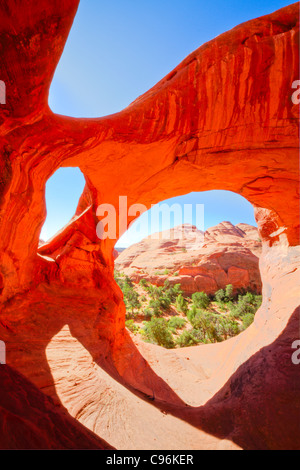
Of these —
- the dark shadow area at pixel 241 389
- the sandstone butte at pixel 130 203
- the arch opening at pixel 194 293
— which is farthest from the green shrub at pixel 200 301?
the dark shadow area at pixel 241 389

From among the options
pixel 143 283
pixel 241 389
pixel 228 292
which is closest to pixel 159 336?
pixel 241 389

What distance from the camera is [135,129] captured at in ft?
15.2

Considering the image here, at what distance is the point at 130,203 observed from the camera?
7391mm

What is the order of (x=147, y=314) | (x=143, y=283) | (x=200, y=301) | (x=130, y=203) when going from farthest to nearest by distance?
(x=143, y=283) → (x=200, y=301) → (x=147, y=314) → (x=130, y=203)

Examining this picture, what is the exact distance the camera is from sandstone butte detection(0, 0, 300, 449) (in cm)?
267

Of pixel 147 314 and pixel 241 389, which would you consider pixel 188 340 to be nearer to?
pixel 147 314

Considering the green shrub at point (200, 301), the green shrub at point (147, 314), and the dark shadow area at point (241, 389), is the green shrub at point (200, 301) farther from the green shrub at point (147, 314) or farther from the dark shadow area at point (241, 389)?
the dark shadow area at point (241, 389)

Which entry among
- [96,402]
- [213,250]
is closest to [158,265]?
[213,250]

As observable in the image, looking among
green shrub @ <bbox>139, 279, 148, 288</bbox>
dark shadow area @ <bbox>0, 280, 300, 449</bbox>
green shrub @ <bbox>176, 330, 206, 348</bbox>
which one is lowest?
green shrub @ <bbox>176, 330, 206, 348</bbox>

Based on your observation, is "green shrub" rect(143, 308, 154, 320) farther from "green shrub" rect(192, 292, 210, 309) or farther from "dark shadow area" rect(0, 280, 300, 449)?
"dark shadow area" rect(0, 280, 300, 449)

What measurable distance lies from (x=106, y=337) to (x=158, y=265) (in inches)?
1101

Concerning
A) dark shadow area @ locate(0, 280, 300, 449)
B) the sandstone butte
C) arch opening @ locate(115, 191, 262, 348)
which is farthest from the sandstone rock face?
dark shadow area @ locate(0, 280, 300, 449)

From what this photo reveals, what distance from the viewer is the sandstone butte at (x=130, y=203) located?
2672mm

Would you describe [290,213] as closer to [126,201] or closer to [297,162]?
[297,162]
